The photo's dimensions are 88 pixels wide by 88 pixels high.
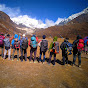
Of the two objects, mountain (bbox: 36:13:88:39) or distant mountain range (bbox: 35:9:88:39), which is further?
distant mountain range (bbox: 35:9:88:39)

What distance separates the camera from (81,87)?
9.94 ft

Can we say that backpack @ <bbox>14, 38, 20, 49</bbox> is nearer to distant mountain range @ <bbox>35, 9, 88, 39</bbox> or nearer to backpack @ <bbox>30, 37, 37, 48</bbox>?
backpack @ <bbox>30, 37, 37, 48</bbox>

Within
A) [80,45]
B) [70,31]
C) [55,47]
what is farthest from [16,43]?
[70,31]

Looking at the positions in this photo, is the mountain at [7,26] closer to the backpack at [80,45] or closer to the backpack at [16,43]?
the backpack at [16,43]

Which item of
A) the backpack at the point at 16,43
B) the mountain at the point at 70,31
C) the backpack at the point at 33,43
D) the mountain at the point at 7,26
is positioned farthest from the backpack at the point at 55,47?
the mountain at the point at 7,26

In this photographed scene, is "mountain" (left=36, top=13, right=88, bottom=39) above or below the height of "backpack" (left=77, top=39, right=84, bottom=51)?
above

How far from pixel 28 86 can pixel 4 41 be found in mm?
4049

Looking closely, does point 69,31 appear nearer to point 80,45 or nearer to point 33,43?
point 80,45

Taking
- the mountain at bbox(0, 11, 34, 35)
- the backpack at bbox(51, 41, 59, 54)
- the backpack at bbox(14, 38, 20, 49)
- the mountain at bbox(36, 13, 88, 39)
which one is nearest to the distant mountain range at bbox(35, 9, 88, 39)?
the mountain at bbox(36, 13, 88, 39)

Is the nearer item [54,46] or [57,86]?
[57,86]

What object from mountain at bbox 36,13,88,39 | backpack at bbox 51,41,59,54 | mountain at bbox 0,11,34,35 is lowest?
backpack at bbox 51,41,59,54

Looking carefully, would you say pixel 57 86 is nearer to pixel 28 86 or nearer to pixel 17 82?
pixel 28 86

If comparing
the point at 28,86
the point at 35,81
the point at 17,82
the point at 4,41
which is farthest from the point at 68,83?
the point at 4,41

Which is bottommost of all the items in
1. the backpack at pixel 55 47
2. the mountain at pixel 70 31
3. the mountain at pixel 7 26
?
the backpack at pixel 55 47
